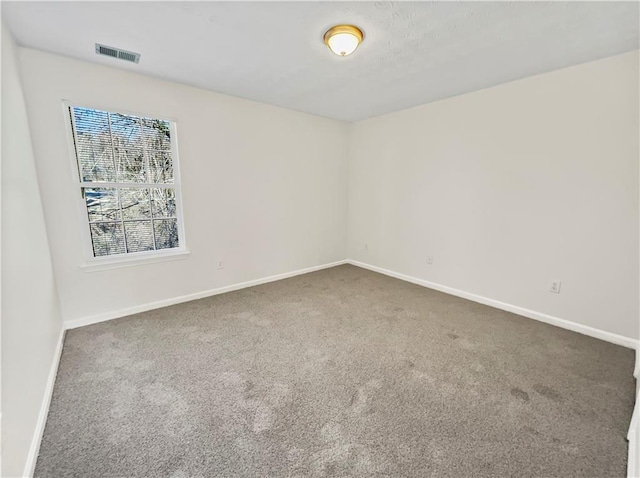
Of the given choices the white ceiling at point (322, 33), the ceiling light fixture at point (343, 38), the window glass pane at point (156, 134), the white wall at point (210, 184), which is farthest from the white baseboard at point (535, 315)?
the window glass pane at point (156, 134)

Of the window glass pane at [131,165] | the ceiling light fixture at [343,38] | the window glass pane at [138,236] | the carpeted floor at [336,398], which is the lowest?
the carpeted floor at [336,398]

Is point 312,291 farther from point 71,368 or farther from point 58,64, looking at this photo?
point 58,64

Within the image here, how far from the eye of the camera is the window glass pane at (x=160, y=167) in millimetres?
2965

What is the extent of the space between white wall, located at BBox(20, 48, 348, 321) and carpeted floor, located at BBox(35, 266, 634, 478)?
484mm

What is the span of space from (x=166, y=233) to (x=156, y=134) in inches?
41.8

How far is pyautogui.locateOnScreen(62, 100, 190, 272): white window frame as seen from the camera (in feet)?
8.14

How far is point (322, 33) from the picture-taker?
1.92m

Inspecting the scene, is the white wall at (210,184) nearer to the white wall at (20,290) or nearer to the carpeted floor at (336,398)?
the white wall at (20,290)

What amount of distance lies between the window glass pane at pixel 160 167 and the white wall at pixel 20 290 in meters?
0.92

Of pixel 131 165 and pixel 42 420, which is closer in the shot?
pixel 42 420

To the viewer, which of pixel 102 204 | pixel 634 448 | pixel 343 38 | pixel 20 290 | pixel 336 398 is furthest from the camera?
pixel 102 204

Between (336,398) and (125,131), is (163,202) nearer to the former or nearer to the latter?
(125,131)

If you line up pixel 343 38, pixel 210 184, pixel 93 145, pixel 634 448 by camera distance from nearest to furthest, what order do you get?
pixel 634 448, pixel 343 38, pixel 93 145, pixel 210 184

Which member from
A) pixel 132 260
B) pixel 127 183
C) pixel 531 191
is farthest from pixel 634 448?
pixel 127 183
